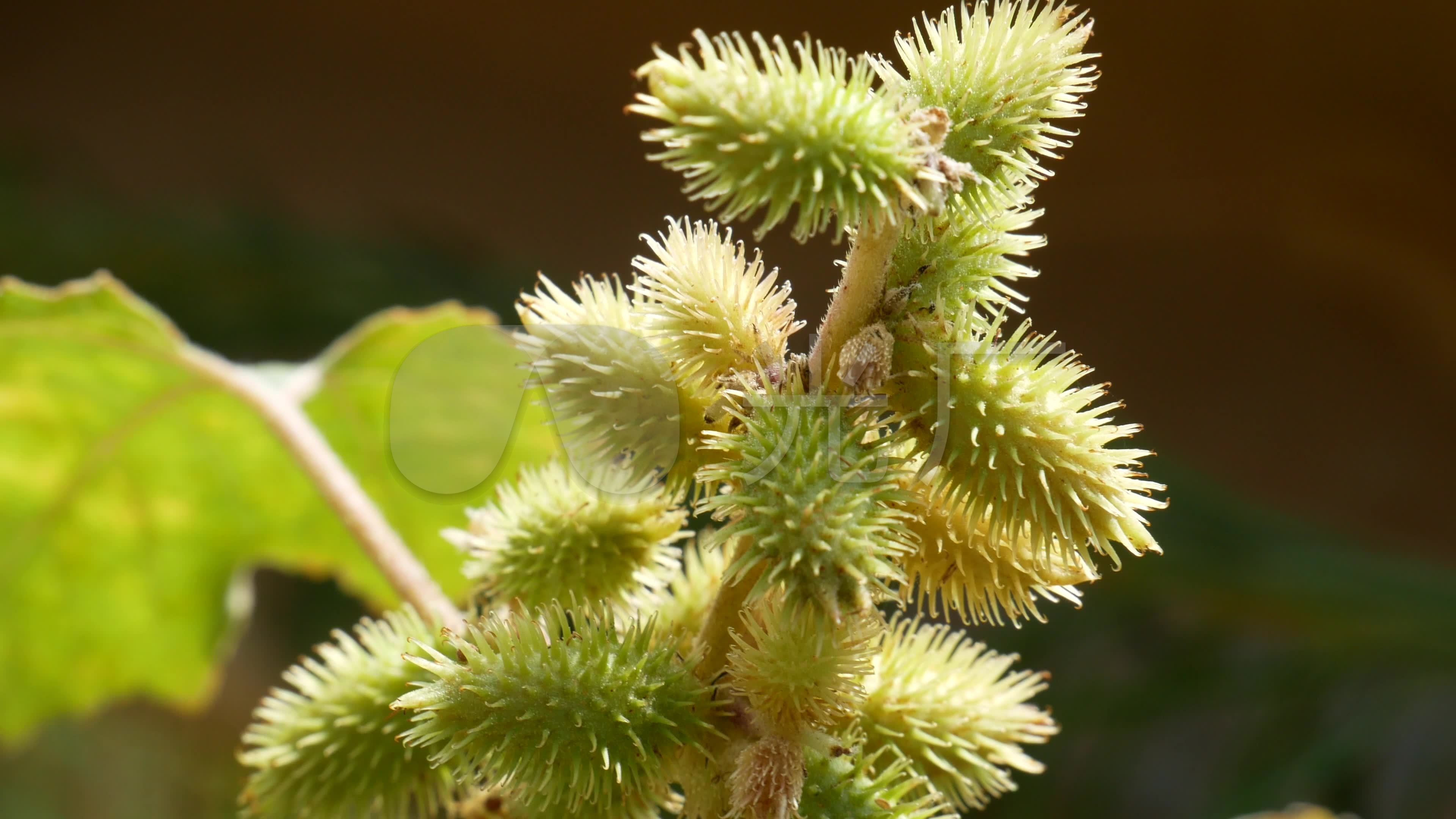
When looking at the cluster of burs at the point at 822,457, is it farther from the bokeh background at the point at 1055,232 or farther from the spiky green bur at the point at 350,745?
the bokeh background at the point at 1055,232

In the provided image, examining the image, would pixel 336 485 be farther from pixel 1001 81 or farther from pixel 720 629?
pixel 1001 81

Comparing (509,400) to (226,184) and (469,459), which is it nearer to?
(469,459)

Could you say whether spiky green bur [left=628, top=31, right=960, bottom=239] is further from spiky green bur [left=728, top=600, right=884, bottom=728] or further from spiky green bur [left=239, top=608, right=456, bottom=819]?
spiky green bur [left=239, top=608, right=456, bottom=819]

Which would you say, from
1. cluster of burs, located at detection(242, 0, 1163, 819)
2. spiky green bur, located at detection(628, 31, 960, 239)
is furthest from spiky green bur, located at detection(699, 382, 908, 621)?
spiky green bur, located at detection(628, 31, 960, 239)

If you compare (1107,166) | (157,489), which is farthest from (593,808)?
(1107,166)

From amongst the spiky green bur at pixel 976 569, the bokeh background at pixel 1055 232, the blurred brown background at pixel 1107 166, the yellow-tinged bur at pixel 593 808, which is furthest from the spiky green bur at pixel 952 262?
the blurred brown background at pixel 1107 166
